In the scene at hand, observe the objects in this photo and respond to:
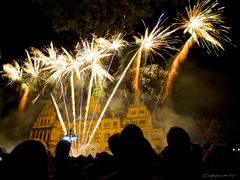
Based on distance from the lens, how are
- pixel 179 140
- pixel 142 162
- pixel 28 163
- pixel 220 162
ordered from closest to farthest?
1. pixel 28 163
2. pixel 142 162
3. pixel 179 140
4. pixel 220 162

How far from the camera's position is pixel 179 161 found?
2857 mm

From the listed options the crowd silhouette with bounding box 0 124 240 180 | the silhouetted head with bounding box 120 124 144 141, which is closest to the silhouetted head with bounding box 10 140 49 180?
the crowd silhouette with bounding box 0 124 240 180

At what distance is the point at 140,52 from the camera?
14.2 m

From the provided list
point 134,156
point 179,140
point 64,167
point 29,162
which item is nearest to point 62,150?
point 64,167

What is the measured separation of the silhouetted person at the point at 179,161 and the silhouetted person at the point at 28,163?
52.6 inches

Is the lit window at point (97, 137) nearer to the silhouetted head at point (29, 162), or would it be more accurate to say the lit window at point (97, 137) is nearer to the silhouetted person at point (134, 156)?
the silhouetted person at point (134, 156)

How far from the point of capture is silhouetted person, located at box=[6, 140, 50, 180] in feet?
8.07

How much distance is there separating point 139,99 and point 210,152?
160 ft

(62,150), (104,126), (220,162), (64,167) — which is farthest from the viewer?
(104,126)

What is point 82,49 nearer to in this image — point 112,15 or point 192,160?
point 112,15

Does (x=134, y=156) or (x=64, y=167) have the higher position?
(x=134, y=156)

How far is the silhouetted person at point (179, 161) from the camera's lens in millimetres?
2785

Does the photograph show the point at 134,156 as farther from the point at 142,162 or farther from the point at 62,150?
the point at 62,150

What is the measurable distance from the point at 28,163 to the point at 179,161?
66.9 inches
